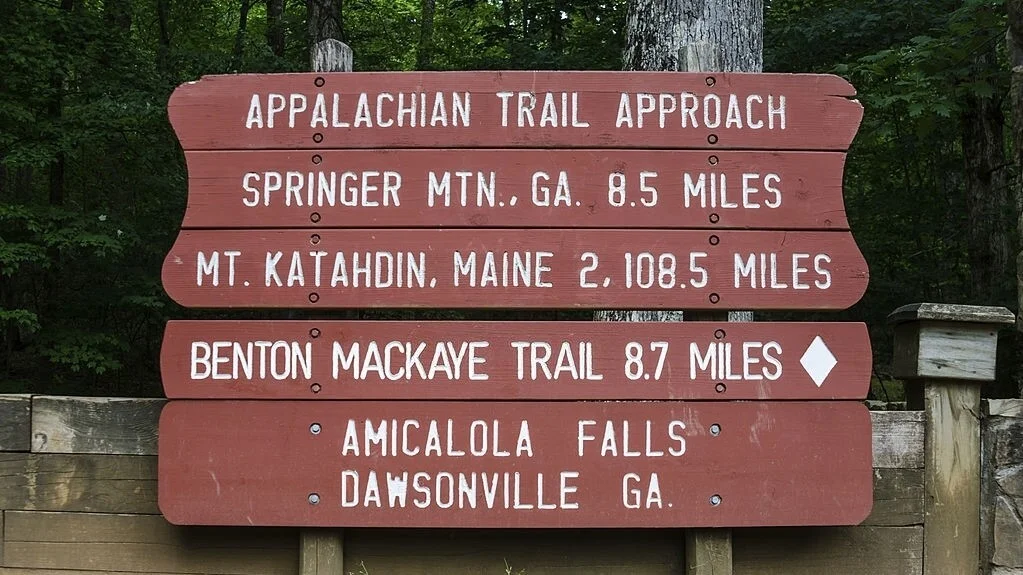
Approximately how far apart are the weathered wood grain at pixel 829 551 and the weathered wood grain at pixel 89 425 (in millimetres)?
2433

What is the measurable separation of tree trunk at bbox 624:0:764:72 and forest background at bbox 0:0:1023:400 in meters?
2.37

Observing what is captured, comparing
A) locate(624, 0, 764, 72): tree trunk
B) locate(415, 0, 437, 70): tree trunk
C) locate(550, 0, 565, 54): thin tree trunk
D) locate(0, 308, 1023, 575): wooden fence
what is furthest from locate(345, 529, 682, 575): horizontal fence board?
locate(415, 0, 437, 70): tree trunk

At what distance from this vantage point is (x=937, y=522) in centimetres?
347

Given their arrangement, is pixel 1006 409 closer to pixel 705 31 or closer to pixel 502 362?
pixel 502 362

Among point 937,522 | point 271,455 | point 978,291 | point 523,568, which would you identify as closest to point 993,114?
point 978,291

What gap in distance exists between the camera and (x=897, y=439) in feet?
11.5

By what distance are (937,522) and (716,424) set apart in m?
1.01

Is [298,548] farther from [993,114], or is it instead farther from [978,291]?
[993,114]

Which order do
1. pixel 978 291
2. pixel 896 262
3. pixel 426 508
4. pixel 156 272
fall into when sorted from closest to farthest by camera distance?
pixel 426 508 → pixel 978 291 → pixel 156 272 → pixel 896 262

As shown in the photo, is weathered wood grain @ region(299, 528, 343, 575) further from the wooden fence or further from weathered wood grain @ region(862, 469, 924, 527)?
weathered wood grain @ region(862, 469, 924, 527)

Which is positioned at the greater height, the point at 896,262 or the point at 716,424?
the point at 896,262

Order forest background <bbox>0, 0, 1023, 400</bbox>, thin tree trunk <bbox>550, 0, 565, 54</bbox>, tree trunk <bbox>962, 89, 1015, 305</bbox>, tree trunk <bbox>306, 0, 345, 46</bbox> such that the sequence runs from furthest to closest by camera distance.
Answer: thin tree trunk <bbox>550, 0, 565, 54</bbox> < tree trunk <bbox>306, 0, 345, 46</bbox> < tree trunk <bbox>962, 89, 1015, 305</bbox> < forest background <bbox>0, 0, 1023, 400</bbox>

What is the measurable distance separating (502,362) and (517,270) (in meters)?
0.36

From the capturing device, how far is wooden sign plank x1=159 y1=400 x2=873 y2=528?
10.9 feet
